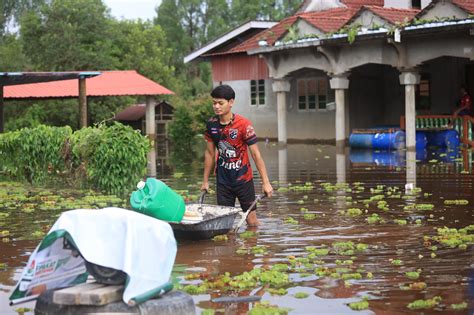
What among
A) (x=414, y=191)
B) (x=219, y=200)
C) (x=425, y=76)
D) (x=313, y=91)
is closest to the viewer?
(x=219, y=200)

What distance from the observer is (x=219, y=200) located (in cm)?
1112

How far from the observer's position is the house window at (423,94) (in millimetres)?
33312

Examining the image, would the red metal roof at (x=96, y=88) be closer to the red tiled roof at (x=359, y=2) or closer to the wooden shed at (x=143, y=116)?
the wooden shed at (x=143, y=116)

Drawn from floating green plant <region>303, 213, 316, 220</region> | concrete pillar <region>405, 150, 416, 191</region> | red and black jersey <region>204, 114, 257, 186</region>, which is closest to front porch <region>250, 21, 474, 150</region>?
concrete pillar <region>405, 150, 416, 191</region>

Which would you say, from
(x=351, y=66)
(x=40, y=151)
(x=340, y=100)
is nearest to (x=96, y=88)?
(x=340, y=100)

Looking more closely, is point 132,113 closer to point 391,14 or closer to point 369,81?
point 369,81

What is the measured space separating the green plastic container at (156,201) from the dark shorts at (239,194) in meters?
1.54

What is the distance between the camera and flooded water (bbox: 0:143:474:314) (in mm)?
7406

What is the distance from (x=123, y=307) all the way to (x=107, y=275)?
0.28 metres

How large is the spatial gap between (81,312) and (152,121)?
37.6 m

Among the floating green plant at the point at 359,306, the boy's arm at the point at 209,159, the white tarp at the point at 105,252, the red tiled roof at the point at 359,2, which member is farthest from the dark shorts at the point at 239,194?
the red tiled roof at the point at 359,2

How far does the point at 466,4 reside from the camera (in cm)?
2564

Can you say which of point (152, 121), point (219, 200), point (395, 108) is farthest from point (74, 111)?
point (219, 200)

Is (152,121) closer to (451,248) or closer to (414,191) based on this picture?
(414,191)
